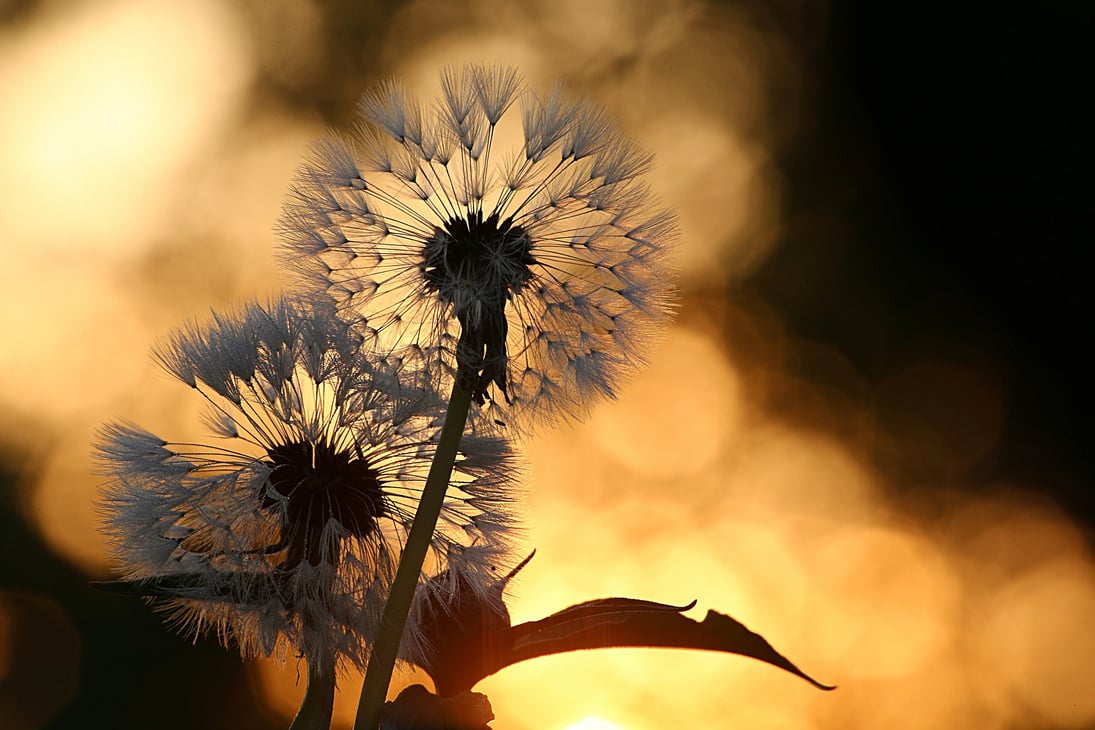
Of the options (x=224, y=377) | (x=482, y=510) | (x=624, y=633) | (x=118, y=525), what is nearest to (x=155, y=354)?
(x=224, y=377)

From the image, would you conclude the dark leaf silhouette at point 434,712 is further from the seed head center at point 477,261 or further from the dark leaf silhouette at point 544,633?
the seed head center at point 477,261

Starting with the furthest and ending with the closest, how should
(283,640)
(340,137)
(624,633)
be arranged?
(340,137)
(283,640)
(624,633)

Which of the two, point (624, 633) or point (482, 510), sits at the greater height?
point (482, 510)

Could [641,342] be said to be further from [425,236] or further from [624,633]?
[624,633]

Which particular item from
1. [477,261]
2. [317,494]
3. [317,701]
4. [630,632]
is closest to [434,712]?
[317,701]

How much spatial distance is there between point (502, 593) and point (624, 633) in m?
0.28

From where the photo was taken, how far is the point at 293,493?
1742mm

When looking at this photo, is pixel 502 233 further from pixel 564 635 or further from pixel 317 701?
pixel 317 701

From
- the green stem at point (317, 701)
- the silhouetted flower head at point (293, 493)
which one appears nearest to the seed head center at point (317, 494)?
the silhouetted flower head at point (293, 493)

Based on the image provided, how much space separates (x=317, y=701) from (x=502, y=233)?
0.80 meters

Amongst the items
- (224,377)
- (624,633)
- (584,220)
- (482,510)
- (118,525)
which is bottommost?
(624,633)

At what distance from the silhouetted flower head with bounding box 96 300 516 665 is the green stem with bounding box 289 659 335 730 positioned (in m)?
0.04

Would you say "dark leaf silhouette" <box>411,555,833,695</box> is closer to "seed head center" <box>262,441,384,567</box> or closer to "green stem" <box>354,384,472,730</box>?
"green stem" <box>354,384,472,730</box>

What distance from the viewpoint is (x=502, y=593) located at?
164 cm
